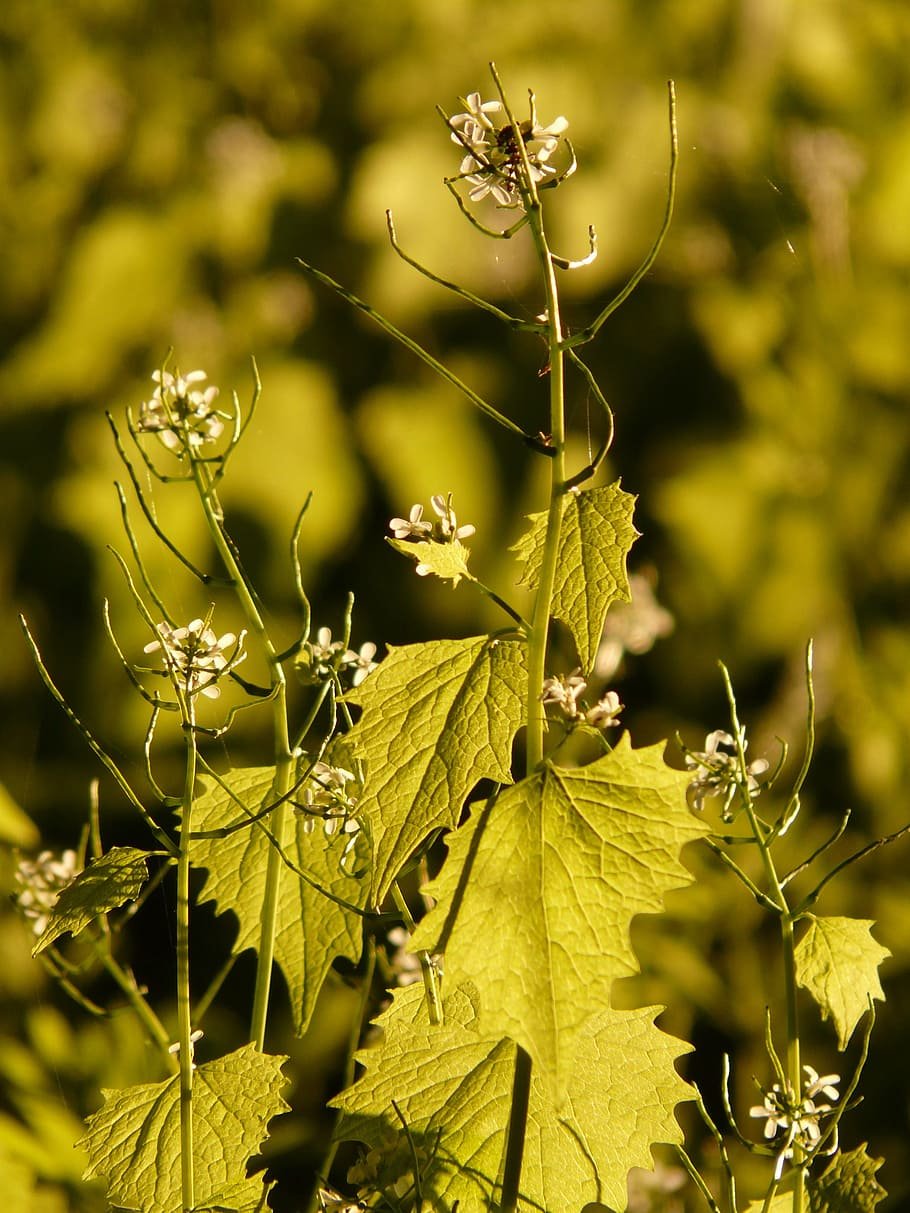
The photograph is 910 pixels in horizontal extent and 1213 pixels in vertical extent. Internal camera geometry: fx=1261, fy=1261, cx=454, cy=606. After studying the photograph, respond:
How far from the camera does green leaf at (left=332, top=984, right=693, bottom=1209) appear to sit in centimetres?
49

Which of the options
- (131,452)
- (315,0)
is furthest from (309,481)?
(315,0)

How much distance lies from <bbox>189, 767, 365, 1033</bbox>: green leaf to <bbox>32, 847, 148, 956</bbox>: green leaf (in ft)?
0.18

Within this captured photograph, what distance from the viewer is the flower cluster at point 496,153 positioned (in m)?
0.42

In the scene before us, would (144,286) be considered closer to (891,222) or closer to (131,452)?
(131,452)

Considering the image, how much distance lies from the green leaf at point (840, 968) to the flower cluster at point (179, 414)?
32 cm

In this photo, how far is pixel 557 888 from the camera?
0.41 metres

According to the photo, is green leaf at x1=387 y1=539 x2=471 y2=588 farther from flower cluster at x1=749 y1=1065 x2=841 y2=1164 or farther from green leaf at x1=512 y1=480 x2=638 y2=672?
flower cluster at x1=749 y1=1065 x2=841 y2=1164

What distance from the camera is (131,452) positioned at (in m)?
1.63

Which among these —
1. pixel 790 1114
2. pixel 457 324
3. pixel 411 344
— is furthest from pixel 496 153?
pixel 457 324

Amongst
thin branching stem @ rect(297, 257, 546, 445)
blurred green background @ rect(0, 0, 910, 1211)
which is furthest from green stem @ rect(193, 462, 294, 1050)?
blurred green background @ rect(0, 0, 910, 1211)

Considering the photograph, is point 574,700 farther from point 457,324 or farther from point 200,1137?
point 457,324

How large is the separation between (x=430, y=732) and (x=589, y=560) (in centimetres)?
9

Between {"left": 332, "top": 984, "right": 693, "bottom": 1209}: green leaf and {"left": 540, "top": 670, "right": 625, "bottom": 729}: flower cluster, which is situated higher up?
{"left": 540, "top": 670, "right": 625, "bottom": 729}: flower cluster

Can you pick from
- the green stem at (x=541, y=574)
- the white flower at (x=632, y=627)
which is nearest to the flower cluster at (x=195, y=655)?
the green stem at (x=541, y=574)
